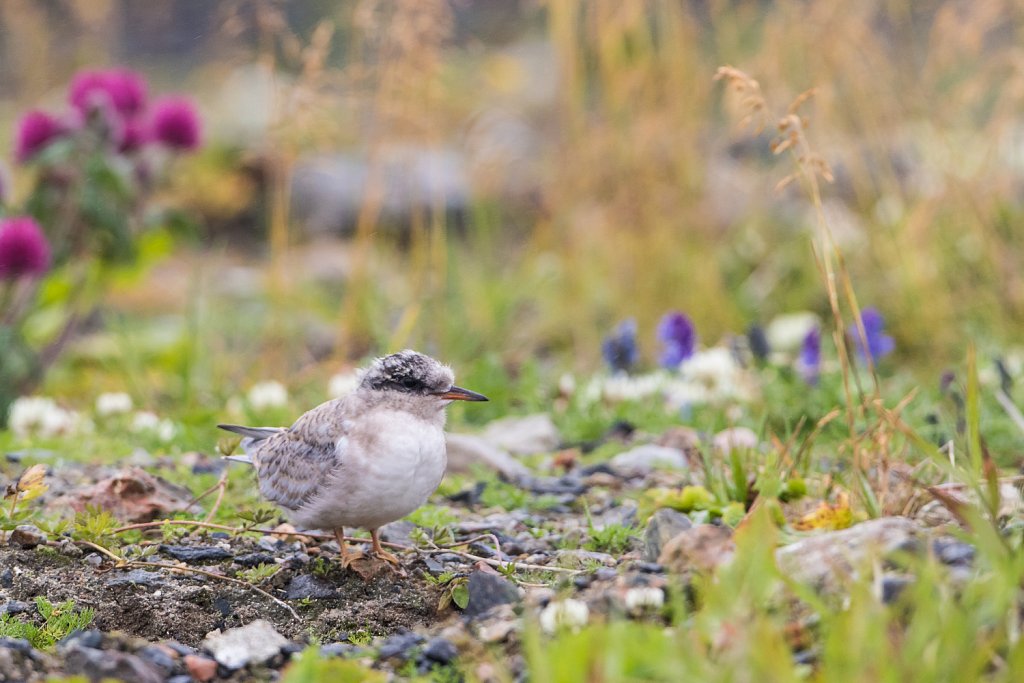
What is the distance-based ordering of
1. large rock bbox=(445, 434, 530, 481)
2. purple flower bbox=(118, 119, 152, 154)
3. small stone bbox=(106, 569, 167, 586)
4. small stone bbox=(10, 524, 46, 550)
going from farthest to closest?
purple flower bbox=(118, 119, 152, 154) < large rock bbox=(445, 434, 530, 481) < small stone bbox=(10, 524, 46, 550) < small stone bbox=(106, 569, 167, 586)

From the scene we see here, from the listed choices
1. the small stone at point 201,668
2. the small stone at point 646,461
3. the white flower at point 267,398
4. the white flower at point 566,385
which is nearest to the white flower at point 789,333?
the white flower at point 566,385

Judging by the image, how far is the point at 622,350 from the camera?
5742mm

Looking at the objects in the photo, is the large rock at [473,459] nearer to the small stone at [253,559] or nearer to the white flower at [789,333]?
the small stone at [253,559]

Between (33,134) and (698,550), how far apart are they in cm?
447

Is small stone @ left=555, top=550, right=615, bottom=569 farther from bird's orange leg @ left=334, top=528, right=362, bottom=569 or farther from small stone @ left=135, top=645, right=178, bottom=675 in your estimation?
small stone @ left=135, top=645, right=178, bottom=675

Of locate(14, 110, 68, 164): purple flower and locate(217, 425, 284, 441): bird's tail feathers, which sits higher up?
locate(14, 110, 68, 164): purple flower

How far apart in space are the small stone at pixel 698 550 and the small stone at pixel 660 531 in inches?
10.0

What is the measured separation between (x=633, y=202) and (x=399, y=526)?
382cm

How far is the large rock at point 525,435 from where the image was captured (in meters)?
5.09

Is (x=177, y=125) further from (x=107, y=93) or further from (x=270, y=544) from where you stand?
(x=270, y=544)

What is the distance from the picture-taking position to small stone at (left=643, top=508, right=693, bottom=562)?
3244 mm

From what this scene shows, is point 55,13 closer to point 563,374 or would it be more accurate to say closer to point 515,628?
point 563,374

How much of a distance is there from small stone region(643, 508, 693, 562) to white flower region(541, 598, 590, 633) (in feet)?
2.12

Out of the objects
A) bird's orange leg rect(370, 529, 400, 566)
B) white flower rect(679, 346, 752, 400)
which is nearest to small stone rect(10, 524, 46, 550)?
bird's orange leg rect(370, 529, 400, 566)
